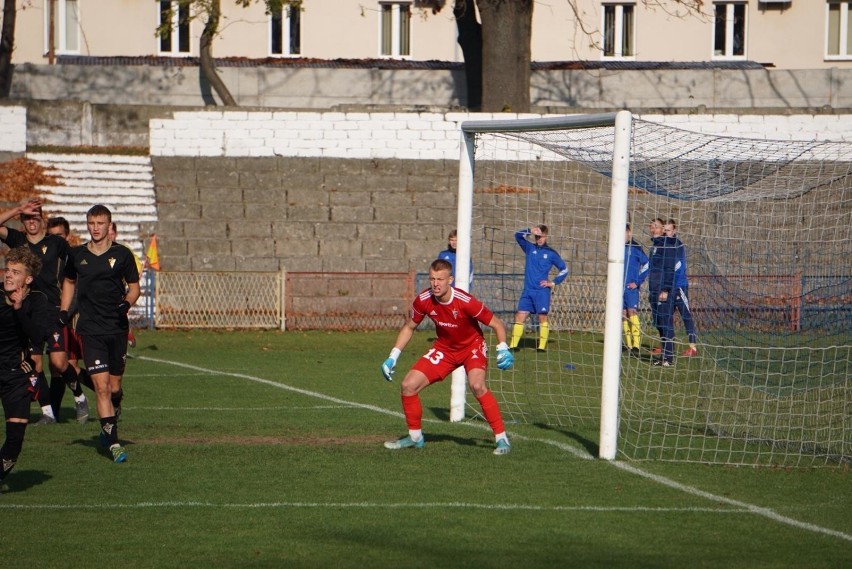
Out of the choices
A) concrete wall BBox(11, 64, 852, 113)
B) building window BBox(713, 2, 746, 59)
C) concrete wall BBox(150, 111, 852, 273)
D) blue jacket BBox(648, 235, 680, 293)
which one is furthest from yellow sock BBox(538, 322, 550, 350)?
building window BBox(713, 2, 746, 59)

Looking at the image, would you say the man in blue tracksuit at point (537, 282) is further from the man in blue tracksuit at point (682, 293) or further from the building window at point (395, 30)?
the building window at point (395, 30)

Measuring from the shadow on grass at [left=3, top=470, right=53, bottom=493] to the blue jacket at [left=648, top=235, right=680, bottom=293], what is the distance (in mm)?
8331

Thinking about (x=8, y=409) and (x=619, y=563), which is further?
(x=8, y=409)

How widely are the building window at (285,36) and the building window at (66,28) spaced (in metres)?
6.10

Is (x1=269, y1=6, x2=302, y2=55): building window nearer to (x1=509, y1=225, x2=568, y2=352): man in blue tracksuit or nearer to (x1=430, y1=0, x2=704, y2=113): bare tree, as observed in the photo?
(x1=430, y1=0, x2=704, y2=113): bare tree

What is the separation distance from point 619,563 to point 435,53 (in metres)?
30.9

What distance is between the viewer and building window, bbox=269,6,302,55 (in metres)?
35.7

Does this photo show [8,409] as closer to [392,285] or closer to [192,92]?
[392,285]

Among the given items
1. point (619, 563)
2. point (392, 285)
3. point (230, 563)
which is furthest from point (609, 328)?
point (392, 285)

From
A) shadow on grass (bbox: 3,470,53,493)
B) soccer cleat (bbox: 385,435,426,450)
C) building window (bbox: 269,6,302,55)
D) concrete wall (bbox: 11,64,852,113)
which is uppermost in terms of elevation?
building window (bbox: 269,6,302,55)

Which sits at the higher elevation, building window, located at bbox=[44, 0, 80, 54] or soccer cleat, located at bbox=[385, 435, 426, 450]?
building window, located at bbox=[44, 0, 80, 54]

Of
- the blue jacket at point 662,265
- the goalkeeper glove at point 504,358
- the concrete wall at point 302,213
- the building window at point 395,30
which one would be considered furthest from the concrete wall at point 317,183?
the goalkeeper glove at point 504,358

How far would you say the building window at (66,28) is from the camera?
35531 millimetres

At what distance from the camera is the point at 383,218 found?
24.0 meters
